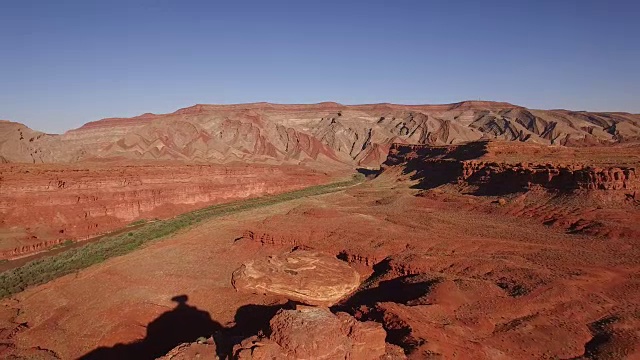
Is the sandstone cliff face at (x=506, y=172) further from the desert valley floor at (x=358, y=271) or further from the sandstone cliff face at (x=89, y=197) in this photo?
the sandstone cliff face at (x=89, y=197)

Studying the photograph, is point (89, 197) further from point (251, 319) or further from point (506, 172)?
point (506, 172)

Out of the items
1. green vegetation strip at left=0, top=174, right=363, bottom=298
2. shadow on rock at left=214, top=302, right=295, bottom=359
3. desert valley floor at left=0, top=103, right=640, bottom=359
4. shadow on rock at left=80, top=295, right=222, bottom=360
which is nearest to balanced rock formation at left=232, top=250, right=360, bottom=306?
desert valley floor at left=0, top=103, right=640, bottom=359

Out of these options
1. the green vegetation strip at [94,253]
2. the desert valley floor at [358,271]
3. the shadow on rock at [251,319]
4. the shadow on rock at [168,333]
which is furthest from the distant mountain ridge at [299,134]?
the shadow on rock at [251,319]

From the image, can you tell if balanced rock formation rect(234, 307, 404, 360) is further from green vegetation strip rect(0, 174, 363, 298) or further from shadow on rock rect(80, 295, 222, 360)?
green vegetation strip rect(0, 174, 363, 298)

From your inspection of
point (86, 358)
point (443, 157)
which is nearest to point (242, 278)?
point (86, 358)

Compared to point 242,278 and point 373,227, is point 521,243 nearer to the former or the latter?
point 373,227

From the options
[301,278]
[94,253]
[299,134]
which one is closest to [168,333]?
[301,278]
